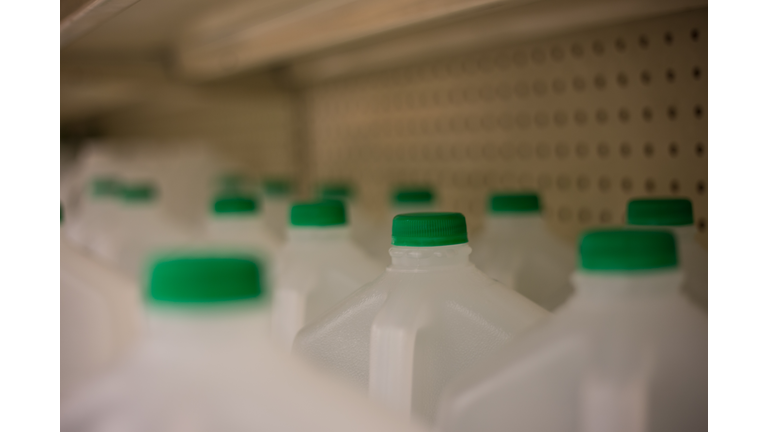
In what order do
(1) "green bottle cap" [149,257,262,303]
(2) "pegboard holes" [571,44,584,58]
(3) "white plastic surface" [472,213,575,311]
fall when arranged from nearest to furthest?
Result: (1) "green bottle cap" [149,257,262,303] → (3) "white plastic surface" [472,213,575,311] → (2) "pegboard holes" [571,44,584,58]

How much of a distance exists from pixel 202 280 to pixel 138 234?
0.95 metres

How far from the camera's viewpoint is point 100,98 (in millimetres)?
2107

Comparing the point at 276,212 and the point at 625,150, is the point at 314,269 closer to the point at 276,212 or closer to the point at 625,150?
the point at 625,150

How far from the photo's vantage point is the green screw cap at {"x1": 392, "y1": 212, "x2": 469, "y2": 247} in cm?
65

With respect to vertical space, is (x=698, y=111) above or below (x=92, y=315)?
above

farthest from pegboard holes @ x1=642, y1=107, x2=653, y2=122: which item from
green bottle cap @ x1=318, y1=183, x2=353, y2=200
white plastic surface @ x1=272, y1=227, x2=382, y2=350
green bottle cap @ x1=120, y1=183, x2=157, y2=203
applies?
green bottle cap @ x1=120, y1=183, x2=157, y2=203

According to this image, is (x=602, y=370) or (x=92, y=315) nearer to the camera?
(x=602, y=370)

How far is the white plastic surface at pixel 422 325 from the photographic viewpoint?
0.62 meters

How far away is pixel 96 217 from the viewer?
148cm

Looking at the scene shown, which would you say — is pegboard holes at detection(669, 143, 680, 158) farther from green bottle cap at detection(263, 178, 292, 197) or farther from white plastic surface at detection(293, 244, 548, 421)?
green bottle cap at detection(263, 178, 292, 197)

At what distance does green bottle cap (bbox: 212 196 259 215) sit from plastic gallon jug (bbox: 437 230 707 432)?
682 millimetres

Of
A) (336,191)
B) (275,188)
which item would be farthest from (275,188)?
(336,191)

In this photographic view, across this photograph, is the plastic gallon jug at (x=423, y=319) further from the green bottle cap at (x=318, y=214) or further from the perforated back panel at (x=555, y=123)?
the perforated back panel at (x=555, y=123)

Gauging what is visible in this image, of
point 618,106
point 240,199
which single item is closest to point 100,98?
point 240,199
